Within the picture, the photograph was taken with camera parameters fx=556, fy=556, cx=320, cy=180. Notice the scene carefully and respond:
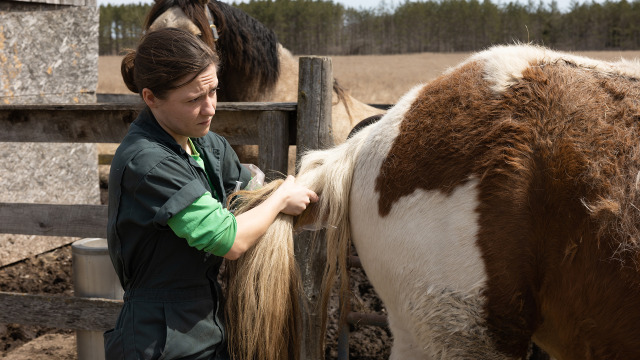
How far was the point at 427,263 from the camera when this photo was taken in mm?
1562

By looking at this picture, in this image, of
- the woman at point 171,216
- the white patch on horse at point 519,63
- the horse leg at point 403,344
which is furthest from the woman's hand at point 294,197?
the white patch on horse at point 519,63

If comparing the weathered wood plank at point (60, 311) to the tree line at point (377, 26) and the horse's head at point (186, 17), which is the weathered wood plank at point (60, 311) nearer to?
the horse's head at point (186, 17)

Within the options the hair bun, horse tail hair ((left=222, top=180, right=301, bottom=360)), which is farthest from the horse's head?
horse tail hair ((left=222, top=180, right=301, bottom=360))

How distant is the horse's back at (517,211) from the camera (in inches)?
57.6

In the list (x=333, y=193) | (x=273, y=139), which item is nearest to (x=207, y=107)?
(x=333, y=193)

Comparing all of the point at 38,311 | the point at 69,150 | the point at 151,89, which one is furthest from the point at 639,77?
the point at 69,150

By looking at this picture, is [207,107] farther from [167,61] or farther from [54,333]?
[54,333]

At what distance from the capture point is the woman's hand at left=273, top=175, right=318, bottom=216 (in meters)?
1.79

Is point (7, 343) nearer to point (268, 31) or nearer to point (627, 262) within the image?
point (268, 31)

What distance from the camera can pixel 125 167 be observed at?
5.37 ft

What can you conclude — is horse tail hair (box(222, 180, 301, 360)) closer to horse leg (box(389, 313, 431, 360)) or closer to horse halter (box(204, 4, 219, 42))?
horse leg (box(389, 313, 431, 360))

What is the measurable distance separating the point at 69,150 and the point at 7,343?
225cm

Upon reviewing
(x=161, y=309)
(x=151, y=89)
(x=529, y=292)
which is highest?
(x=151, y=89)

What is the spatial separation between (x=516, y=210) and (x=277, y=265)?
770 millimetres
